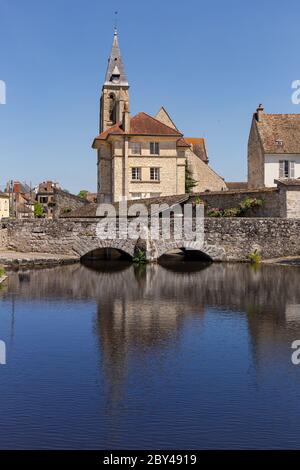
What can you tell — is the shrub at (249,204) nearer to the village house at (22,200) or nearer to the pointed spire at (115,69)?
the pointed spire at (115,69)

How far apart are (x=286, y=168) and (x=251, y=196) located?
817cm

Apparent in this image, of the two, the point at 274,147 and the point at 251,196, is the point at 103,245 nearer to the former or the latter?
the point at 251,196

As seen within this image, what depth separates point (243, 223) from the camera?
37094mm

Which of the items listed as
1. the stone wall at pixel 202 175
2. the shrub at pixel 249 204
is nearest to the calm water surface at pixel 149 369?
the shrub at pixel 249 204

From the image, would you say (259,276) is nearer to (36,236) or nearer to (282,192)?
(282,192)

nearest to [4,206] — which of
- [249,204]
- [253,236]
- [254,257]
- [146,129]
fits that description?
[146,129]

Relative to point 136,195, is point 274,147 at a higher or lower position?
higher

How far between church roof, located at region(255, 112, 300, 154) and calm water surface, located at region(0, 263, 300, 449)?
24019mm

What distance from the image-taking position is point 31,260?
109 ft

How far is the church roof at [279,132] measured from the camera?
4644 centimetres

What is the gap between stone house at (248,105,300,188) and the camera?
46375 mm

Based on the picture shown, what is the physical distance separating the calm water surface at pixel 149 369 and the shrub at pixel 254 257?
1231cm
